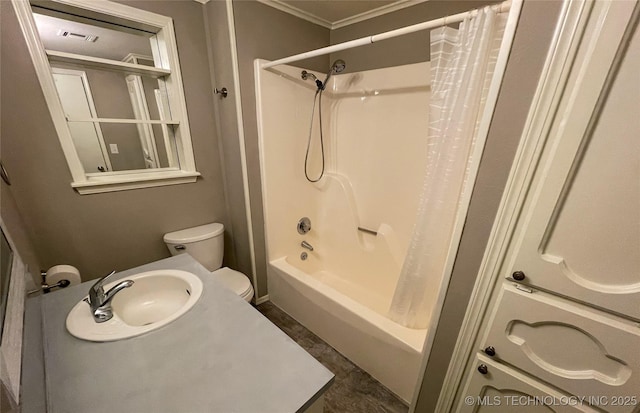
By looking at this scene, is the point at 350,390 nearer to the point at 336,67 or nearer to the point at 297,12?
the point at 336,67

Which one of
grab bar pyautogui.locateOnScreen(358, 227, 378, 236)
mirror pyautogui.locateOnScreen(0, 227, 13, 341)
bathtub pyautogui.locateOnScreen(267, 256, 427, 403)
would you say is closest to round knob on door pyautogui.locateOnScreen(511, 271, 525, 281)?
bathtub pyautogui.locateOnScreen(267, 256, 427, 403)

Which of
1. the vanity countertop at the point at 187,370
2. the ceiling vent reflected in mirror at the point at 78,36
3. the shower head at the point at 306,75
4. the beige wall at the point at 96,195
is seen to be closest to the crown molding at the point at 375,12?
the shower head at the point at 306,75

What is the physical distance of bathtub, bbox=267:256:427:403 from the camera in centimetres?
120

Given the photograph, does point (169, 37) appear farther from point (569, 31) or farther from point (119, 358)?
point (569, 31)

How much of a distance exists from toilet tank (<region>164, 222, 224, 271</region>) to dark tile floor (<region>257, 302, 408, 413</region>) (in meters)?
0.85

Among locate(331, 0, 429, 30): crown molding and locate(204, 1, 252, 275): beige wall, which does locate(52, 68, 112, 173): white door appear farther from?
locate(331, 0, 429, 30): crown molding

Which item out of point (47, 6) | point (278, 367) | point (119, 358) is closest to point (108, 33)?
point (47, 6)

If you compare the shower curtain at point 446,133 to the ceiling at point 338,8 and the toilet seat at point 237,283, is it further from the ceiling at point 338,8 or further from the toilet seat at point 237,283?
the toilet seat at point 237,283

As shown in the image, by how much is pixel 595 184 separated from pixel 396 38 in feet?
4.80

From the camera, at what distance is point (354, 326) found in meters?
1.38

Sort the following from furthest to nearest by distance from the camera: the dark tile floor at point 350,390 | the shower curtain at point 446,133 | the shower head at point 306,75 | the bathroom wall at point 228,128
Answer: the shower head at point 306,75, the bathroom wall at point 228,128, the dark tile floor at point 350,390, the shower curtain at point 446,133

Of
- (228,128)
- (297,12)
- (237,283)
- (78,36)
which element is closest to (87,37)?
(78,36)

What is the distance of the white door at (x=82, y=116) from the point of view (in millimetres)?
Result: 1321

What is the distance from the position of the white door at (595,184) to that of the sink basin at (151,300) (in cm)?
118
